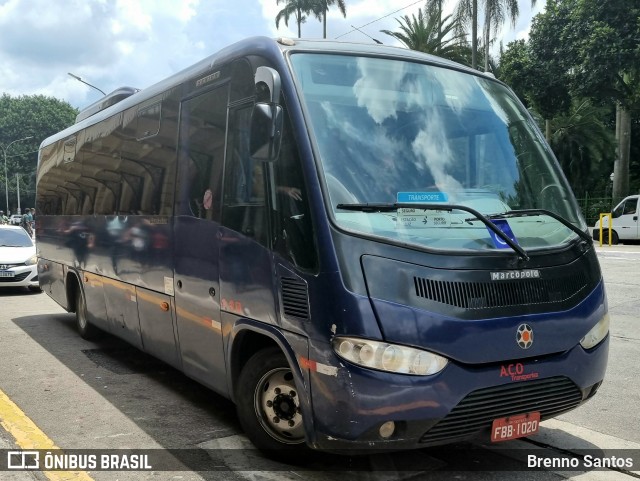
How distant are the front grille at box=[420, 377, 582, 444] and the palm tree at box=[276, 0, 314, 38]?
46.0 metres

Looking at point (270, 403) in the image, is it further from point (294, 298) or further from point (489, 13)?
point (489, 13)

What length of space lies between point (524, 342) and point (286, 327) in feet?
4.39

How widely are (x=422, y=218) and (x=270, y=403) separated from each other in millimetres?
1540

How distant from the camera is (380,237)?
3.51 meters

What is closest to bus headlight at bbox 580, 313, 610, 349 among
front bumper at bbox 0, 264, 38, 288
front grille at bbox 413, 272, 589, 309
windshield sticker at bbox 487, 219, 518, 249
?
front grille at bbox 413, 272, 589, 309

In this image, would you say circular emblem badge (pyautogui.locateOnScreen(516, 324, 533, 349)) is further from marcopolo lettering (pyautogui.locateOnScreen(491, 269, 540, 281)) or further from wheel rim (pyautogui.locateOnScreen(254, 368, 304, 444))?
wheel rim (pyautogui.locateOnScreen(254, 368, 304, 444))

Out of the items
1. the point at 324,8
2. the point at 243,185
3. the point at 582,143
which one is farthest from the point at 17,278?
the point at 324,8

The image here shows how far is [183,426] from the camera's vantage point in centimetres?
494

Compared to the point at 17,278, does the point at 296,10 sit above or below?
above

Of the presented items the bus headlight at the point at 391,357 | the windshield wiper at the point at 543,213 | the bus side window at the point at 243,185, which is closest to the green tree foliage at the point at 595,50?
the windshield wiper at the point at 543,213

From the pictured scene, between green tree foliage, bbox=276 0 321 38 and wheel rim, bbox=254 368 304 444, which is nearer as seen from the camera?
wheel rim, bbox=254 368 304 444

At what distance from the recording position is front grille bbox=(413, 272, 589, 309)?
3447mm

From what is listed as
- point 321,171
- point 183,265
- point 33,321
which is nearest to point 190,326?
point 183,265

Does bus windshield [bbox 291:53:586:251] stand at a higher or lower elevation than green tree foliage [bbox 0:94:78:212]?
lower
